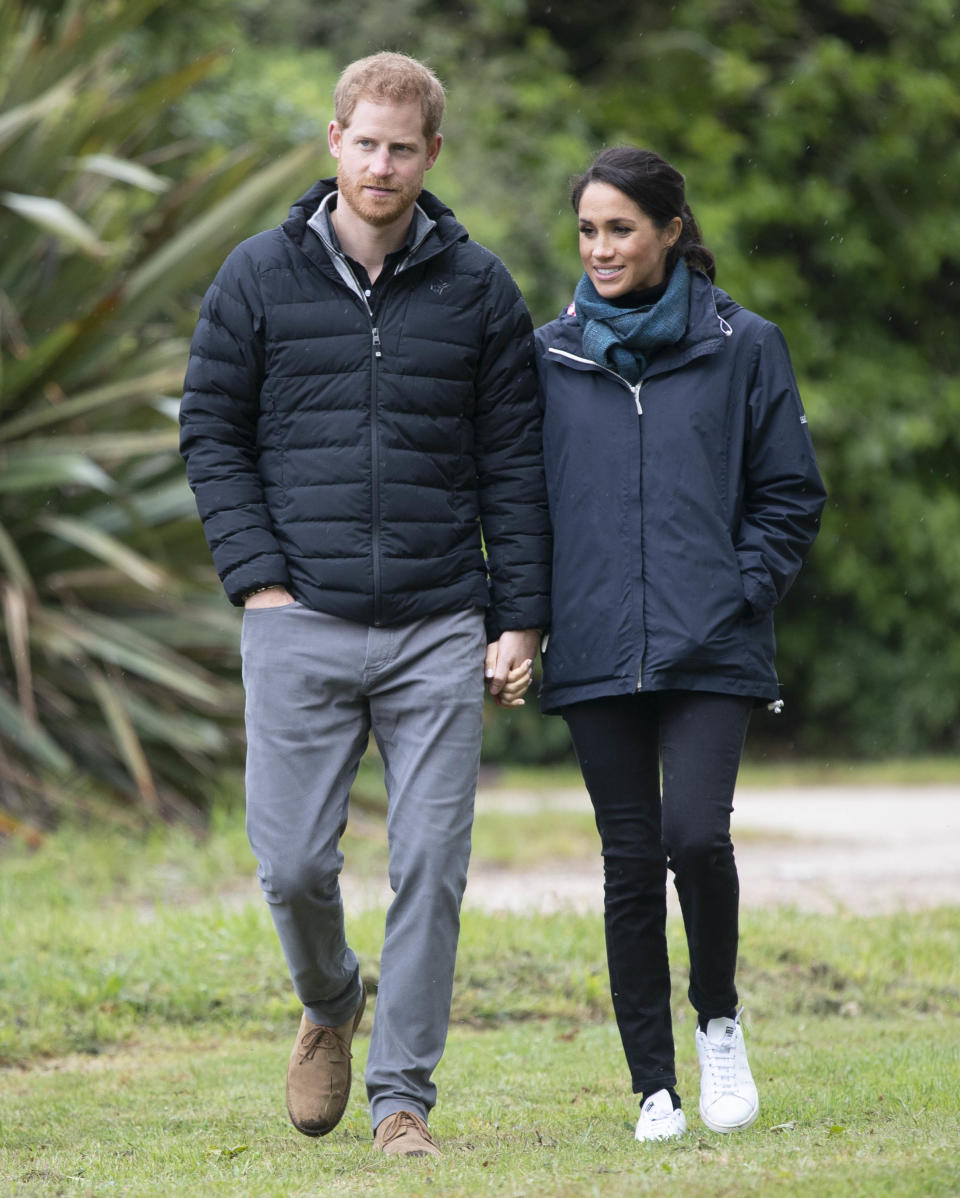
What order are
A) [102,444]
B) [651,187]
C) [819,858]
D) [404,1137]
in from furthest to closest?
[819,858], [102,444], [651,187], [404,1137]

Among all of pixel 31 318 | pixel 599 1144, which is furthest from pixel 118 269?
pixel 599 1144

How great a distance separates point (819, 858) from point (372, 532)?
18.4 ft

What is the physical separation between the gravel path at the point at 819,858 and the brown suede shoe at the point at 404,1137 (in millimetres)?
2709

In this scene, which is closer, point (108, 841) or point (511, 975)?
point (511, 975)

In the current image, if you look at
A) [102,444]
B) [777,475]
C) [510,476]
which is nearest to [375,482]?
[510,476]

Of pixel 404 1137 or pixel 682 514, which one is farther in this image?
pixel 682 514

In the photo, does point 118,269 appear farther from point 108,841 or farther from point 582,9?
point 582,9

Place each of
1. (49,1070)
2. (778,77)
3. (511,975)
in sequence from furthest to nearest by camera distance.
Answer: (778,77), (511,975), (49,1070)

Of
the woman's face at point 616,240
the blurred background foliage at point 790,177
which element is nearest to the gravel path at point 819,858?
the woman's face at point 616,240

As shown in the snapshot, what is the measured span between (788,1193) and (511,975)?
2.78 metres

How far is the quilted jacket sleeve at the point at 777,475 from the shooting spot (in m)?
3.65

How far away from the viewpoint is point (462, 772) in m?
3.64

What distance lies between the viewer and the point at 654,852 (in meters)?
3.63

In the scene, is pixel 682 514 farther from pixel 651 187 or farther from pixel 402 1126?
pixel 402 1126
